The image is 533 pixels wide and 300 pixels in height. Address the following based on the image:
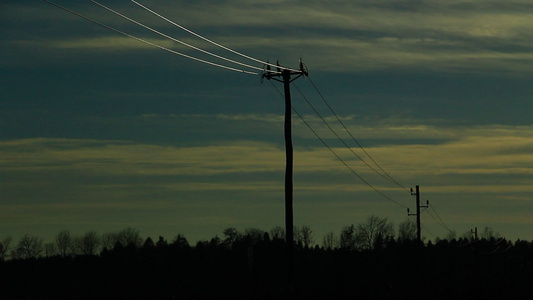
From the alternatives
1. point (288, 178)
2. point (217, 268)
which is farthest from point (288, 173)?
point (217, 268)

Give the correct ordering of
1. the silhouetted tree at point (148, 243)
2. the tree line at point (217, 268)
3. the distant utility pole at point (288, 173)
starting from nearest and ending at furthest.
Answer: the distant utility pole at point (288, 173) < the tree line at point (217, 268) < the silhouetted tree at point (148, 243)

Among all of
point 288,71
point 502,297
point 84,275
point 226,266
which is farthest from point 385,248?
point 288,71

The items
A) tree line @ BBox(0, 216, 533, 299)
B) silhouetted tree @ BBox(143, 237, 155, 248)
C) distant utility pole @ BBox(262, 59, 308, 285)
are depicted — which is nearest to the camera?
distant utility pole @ BBox(262, 59, 308, 285)

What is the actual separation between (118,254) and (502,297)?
207ft

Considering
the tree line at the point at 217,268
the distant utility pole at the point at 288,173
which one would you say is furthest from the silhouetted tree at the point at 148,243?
the distant utility pole at the point at 288,173

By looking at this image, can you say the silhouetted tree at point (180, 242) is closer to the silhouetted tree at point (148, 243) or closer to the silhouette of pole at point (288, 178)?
the silhouetted tree at point (148, 243)

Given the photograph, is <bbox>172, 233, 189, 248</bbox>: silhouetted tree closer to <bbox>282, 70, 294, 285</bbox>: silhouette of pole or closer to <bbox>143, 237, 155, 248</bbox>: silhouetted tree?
<bbox>143, 237, 155, 248</bbox>: silhouetted tree

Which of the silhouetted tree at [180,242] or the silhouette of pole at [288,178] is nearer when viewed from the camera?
the silhouette of pole at [288,178]

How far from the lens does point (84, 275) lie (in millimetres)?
96125

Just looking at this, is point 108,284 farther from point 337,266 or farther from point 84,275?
point 337,266

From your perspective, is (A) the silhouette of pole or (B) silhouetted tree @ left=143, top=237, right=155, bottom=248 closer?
(A) the silhouette of pole

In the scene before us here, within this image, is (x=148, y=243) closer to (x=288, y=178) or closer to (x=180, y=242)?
(x=180, y=242)

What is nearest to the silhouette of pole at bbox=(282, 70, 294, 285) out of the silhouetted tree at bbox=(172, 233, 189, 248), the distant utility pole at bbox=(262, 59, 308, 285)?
the distant utility pole at bbox=(262, 59, 308, 285)

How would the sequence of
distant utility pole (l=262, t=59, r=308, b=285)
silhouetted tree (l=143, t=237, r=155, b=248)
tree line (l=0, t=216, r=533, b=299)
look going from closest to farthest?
distant utility pole (l=262, t=59, r=308, b=285), tree line (l=0, t=216, r=533, b=299), silhouetted tree (l=143, t=237, r=155, b=248)
